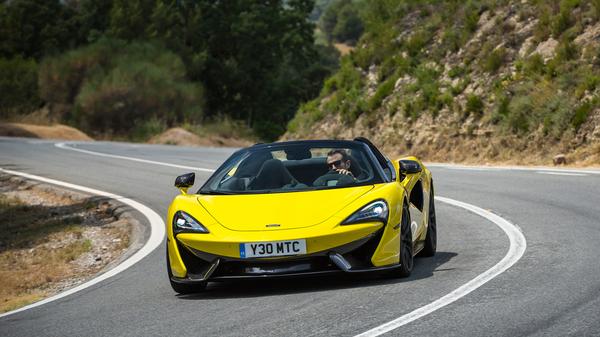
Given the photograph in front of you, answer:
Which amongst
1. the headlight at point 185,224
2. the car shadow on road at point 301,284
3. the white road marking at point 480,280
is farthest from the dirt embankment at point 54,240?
the white road marking at point 480,280

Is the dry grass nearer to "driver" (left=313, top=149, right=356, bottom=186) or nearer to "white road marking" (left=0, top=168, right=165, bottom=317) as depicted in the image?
"white road marking" (left=0, top=168, right=165, bottom=317)

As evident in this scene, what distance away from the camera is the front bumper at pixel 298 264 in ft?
26.2

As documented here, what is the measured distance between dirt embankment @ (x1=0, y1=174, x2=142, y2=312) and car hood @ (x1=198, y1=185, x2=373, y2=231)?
2.08 metres

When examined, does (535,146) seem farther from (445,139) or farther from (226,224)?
(226,224)

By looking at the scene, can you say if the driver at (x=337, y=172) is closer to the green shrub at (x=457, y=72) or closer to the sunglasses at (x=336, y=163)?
the sunglasses at (x=336, y=163)

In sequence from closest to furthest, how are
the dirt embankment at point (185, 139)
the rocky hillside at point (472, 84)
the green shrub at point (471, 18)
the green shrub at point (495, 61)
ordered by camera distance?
the rocky hillside at point (472, 84)
the green shrub at point (495, 61)
the green shrub at point (471, 18)
the dirt embankment at point (185, 139)

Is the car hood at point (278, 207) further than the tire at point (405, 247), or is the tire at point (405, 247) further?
the tire at point (405, 247)

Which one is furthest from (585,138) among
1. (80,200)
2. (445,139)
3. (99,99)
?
(99,99)

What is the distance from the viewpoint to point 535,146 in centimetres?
2403

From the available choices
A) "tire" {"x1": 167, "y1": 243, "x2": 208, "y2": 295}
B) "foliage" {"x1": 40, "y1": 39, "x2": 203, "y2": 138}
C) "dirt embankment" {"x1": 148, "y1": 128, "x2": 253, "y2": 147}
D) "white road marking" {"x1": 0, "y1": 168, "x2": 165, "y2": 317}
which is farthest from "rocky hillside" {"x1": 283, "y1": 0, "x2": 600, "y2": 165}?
"foliage" {"x1": 40, "y1": 39, "x2": 203, "y2": 138}

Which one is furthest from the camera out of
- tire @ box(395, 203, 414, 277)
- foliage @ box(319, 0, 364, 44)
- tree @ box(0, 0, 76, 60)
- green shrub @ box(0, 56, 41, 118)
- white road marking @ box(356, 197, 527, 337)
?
foliage @ box(319, 0, 364, 44)

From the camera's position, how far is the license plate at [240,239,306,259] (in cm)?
796

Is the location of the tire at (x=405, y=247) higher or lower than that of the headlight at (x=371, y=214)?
lower

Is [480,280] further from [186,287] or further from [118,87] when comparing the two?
[118,87]
